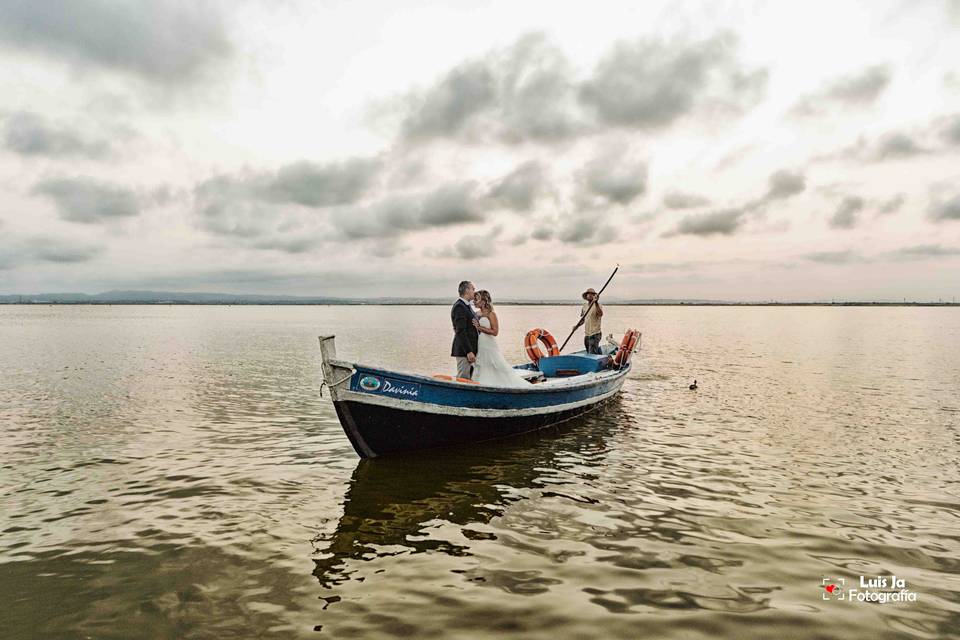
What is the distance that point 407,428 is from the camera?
36.8 feet

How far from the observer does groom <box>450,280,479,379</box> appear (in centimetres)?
1256

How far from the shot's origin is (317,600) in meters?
5.97

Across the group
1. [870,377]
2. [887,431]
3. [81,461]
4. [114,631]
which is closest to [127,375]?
[81,461]

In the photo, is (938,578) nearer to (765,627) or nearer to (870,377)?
(765,627)

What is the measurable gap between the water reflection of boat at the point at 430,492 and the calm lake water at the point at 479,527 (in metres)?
0.06

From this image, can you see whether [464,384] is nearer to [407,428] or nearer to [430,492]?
[407,428]

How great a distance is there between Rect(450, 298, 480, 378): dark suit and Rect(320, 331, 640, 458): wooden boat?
1.25 m

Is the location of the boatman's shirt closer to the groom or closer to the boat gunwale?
the boat gunwale

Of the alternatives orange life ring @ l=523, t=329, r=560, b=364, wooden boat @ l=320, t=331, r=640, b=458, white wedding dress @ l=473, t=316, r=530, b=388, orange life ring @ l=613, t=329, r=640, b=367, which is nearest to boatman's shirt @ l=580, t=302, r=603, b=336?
orange life ring @ l=613, t=329, r=640, b=367

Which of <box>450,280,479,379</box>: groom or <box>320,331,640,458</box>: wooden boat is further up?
<box>450,280,479,379</box>: groom

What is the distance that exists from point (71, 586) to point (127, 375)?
22730 millimetres

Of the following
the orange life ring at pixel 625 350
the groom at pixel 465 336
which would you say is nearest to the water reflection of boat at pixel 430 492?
the groom at pixel 465 336

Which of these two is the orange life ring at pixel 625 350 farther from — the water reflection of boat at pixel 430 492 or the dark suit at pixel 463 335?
the dark suit at pixel 463 335

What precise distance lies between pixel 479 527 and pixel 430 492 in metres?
1.76
